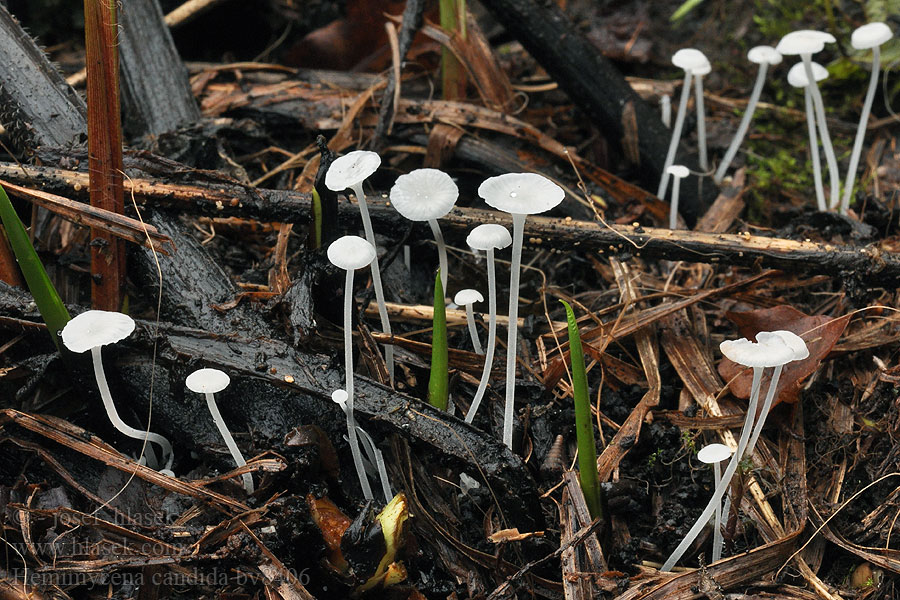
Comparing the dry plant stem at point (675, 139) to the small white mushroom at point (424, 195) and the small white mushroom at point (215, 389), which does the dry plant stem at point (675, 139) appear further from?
the small white mushroom at point (215, 389)

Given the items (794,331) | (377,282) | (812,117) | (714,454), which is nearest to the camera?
(714,454)

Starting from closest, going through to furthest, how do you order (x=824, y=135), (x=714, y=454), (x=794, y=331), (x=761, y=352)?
1. (x=761, y=352)
2. (x=714, y=454)
3. (x=794, y=331)
4. (x=824, y=135)

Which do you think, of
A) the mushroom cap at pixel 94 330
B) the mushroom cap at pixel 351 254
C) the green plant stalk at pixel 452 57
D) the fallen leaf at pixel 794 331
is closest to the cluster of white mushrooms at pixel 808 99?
the fallen leaf at pixel 794 331

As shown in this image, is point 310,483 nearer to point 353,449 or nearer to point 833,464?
point 353,449

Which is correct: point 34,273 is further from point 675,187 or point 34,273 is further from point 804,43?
point 804,43

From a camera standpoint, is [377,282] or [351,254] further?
[377,282]

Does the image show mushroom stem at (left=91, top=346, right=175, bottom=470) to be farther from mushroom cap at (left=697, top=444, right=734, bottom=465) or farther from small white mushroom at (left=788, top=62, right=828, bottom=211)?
small white mushroom at (left=788, top=62, right=828, bottom=211)

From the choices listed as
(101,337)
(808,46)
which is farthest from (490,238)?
(808,46)
